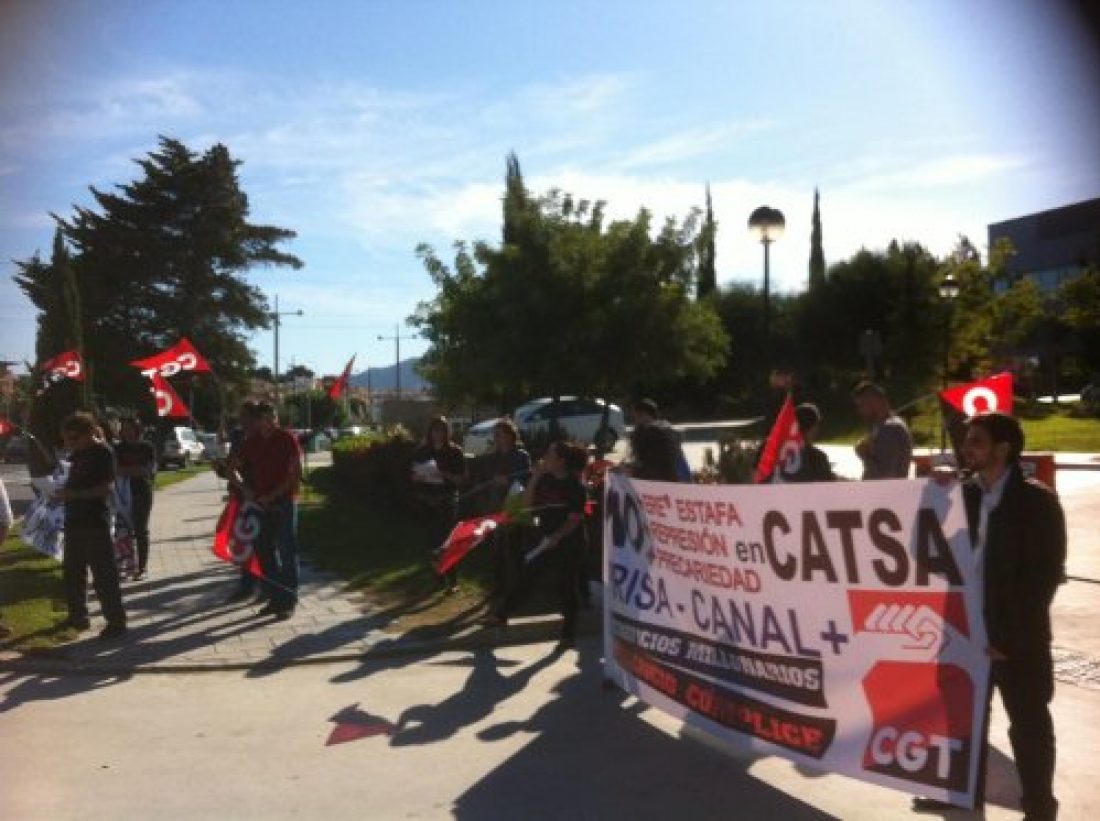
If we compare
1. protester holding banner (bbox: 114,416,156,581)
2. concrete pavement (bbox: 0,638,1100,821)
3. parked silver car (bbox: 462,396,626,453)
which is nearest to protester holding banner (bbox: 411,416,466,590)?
protester holding banner (bbox: 114,416,156,581)

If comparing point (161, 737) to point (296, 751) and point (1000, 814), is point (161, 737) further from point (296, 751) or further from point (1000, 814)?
point (1000, 814)

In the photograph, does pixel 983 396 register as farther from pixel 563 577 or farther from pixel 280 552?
pixel 280 552

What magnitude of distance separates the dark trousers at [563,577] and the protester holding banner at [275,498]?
95.7 inches

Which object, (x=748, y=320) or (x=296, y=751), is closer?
(x=296, y=751)

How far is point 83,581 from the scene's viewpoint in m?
8.70

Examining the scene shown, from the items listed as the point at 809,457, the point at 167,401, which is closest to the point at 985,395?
the point at 809,457

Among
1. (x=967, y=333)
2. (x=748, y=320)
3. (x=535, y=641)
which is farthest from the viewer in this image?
(x=748, y=320)

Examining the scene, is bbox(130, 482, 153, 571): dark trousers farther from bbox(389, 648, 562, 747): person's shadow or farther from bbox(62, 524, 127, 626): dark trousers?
bbox(389, 648, 562, 747): person's shadow

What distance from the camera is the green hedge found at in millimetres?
16625

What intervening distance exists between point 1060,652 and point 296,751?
5111 millimetres

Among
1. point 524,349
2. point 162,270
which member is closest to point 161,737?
point 524,349

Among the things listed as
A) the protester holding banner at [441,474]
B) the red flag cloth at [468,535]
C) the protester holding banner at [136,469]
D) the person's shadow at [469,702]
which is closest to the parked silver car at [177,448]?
the protester holding banner at [136,469]

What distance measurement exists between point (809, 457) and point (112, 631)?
558cm

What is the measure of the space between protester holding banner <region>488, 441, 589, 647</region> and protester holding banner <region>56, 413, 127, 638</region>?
10.7 ft
